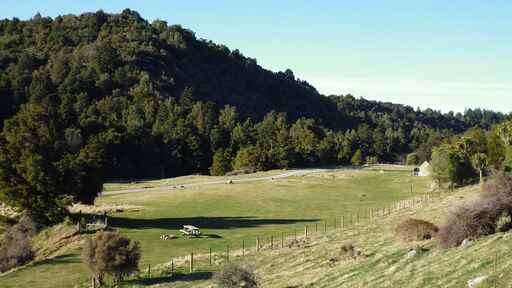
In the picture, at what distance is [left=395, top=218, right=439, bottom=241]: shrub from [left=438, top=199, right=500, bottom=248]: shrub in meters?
5.54

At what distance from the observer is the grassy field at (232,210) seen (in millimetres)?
46250

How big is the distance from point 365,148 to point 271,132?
38.9m

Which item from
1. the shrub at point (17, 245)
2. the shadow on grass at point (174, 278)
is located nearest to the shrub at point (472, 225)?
the shadow on grass at point (174, 278)

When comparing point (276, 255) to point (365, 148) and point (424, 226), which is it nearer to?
point (424, 226)

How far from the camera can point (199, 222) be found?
6675cm

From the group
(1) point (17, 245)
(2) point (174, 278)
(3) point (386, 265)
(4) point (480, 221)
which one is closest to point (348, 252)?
(3) point (386, 265)

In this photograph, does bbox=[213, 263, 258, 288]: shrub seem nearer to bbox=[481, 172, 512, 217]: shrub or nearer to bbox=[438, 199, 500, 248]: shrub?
bbox=[438, 199, 500, 248]: shrub

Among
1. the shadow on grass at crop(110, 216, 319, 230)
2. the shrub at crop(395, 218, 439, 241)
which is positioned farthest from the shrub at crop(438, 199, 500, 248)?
the shadow on grass at crop(110, 216, 319, 230)

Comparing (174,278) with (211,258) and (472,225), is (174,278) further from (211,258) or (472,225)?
(472,225)

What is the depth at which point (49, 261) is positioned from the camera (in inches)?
1861

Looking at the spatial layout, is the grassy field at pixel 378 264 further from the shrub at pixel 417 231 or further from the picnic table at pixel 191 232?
the picnic table at pixel 191 232

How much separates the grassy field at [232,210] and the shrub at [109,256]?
2311 millimetres

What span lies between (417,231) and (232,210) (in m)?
44.3

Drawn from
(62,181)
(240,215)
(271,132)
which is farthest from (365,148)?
(62,181)
